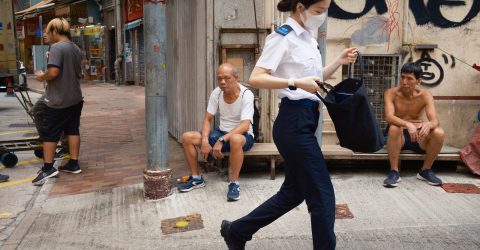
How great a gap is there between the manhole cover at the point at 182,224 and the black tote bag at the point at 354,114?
194cm

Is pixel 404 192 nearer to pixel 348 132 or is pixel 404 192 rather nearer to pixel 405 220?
pixel 405 220

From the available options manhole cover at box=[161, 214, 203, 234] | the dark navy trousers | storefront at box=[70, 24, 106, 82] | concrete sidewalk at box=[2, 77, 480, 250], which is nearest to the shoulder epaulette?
the dark navy trousers

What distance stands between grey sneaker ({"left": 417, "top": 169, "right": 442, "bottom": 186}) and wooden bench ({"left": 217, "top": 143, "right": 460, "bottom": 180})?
0.56ft

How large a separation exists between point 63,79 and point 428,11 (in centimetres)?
435

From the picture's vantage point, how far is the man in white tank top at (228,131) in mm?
5168

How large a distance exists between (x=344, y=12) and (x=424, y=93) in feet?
4.39

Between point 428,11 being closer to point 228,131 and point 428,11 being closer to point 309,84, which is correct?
point 228,131

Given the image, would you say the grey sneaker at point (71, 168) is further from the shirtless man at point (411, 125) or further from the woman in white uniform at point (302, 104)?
the woman in white uniform at point (302, 104)

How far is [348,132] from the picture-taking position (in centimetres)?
296

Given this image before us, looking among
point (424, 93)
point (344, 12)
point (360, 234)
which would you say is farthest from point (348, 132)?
point (344, 12)

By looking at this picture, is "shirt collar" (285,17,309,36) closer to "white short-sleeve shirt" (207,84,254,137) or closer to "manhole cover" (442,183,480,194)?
"white short-sleeve shirt" (207,84,254,137)

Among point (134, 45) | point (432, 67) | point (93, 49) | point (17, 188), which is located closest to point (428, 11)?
point (432, 67)

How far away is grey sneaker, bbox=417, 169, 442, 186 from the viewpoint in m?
5.50

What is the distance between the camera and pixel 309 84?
2797mm
